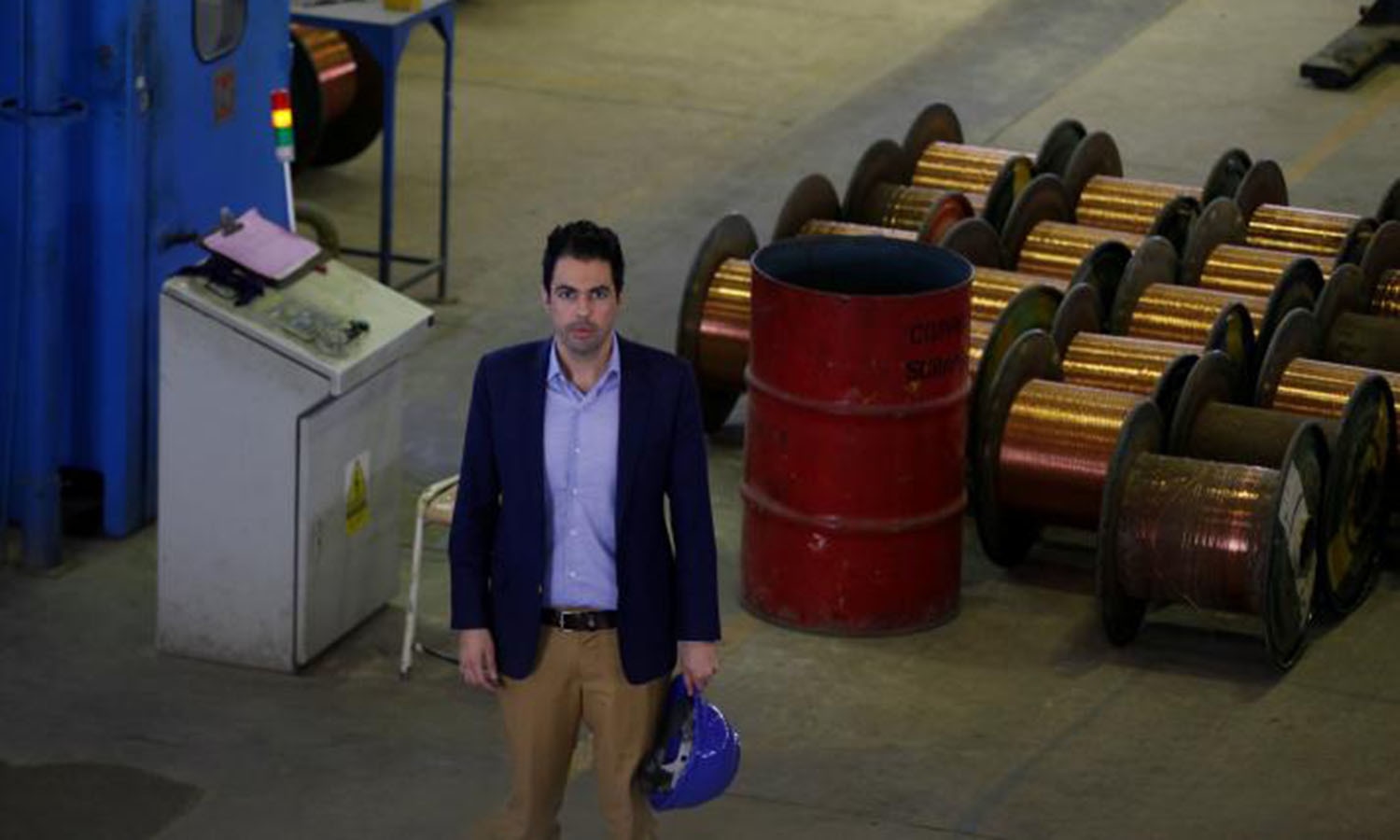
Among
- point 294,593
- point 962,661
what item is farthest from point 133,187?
point 962,661

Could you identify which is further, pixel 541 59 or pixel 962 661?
pixel 541 59

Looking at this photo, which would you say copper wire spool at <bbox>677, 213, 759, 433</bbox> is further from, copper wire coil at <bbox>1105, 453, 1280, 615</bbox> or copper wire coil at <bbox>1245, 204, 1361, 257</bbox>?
copper wire coil at <bbox>1245, 204, 1361, 257</bbox>

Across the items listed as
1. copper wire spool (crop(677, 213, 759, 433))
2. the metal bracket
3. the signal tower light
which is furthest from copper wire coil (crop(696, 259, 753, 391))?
the metal bracket

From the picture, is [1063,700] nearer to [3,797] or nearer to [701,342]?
[701,342]

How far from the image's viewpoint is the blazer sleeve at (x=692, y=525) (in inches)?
256

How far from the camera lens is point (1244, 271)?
11.7m

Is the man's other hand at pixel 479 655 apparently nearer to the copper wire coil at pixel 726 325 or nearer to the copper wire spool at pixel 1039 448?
the copper wire spool at pixel 1039 448

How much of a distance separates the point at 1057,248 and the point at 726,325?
1.80 meters

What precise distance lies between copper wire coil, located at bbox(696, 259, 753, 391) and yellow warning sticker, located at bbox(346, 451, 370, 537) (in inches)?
81.5

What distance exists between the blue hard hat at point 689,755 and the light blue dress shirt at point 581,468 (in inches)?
15.6

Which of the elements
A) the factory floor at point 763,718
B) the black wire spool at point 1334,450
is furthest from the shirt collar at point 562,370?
the black wire spool at point 1334,450

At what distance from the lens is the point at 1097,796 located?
8391 mm

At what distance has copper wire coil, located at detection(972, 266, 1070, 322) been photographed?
36.0 feet

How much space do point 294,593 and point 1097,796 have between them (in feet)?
8.32
